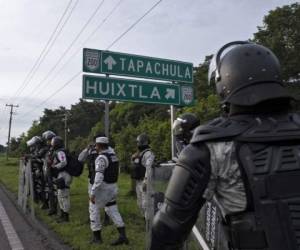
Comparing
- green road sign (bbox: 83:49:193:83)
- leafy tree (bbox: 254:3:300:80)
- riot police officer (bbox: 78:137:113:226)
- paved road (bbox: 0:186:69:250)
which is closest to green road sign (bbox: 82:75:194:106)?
green road sign (bbox: 83:49:193:83)

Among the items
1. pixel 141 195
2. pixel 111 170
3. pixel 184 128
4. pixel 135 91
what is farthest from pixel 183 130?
pixel 141 195

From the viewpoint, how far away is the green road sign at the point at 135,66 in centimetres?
977

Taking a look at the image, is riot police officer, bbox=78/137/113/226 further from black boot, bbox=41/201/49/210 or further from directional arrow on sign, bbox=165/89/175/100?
black boot, bbox=41/201/49/210

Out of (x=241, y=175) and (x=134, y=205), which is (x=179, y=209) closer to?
(x=241, y=175)

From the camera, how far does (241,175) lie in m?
2.01

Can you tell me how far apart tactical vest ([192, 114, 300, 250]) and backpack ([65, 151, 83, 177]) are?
377 inches

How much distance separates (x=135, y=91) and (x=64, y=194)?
2.91 m

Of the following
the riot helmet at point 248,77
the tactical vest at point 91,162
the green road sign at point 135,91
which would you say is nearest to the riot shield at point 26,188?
the tactical vest at point 91,162

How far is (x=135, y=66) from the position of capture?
10328 mm

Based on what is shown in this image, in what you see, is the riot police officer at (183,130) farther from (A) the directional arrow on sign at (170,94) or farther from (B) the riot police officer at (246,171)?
(A) the directional arrow on sign at (170,94)

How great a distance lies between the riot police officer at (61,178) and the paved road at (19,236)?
0.80 meters

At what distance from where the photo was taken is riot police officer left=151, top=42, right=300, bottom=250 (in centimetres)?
194

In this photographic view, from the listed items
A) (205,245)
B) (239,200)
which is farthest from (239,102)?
(205,245)

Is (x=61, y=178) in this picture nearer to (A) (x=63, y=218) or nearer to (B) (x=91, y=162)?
(A) (x=63, y=218)
